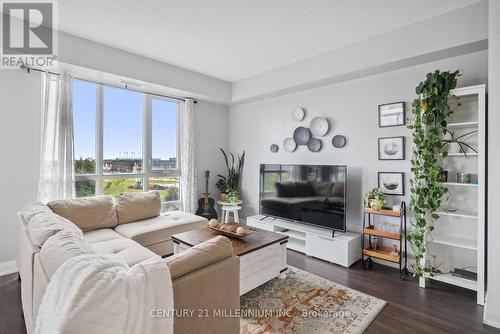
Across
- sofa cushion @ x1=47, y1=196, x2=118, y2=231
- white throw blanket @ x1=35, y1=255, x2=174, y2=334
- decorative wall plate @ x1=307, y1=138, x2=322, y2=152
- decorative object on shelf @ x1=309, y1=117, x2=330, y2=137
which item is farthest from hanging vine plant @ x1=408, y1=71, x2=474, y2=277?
sofa cushion @ x1=47, y1=196, x2=118, y2=231

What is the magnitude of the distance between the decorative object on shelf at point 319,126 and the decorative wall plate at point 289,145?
38 cm

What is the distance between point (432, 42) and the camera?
2.53m

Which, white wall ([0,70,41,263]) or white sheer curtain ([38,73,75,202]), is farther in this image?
white sheer curtain ([38,73,75,202])

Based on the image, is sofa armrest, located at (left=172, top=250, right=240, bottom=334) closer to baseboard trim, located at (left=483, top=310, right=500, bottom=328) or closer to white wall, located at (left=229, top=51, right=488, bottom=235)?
baseboard trim, located at (left=483, top=310, right=500, bottom=328)

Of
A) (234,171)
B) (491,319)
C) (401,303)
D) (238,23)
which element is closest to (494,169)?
(491,319)

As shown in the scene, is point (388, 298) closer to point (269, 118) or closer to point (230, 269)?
point (230, 269)

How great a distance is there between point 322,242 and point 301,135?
1.63 meters

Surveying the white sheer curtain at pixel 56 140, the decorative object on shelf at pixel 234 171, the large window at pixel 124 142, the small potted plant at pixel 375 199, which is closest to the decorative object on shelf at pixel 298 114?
the decorative object on shelf at pixel 234 171

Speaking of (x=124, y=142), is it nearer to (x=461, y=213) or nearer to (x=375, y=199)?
(x=375, y=199)

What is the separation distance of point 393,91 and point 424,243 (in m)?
1.78

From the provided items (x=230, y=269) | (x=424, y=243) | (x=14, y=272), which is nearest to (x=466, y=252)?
(x=424, y=243)

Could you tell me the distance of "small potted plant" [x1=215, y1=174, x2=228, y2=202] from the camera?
15.3ft

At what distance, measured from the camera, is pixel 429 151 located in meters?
2.52

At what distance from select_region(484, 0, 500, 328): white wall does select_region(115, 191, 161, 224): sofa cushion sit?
3.63 m
